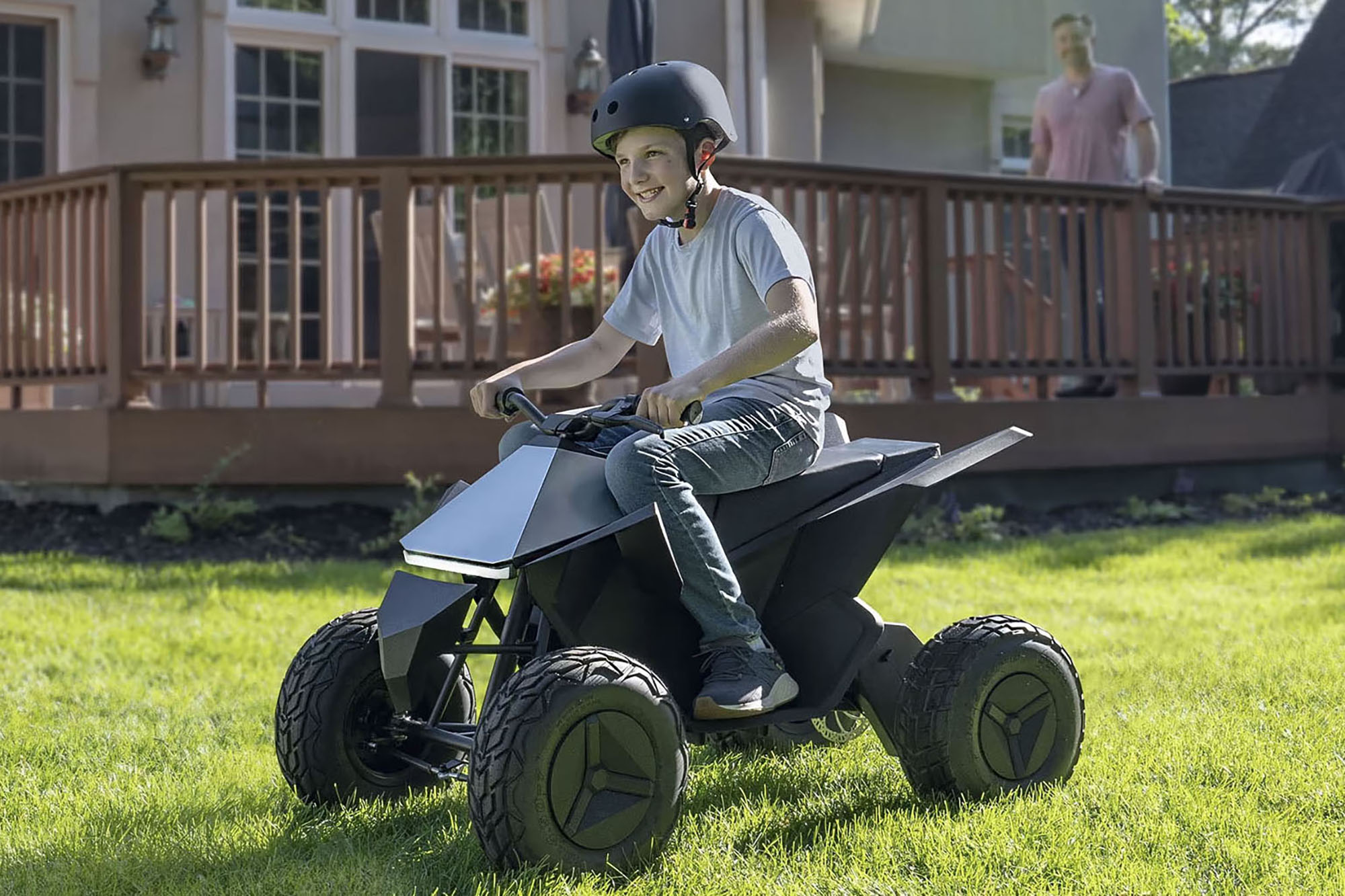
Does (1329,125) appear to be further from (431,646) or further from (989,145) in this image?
(431,646)

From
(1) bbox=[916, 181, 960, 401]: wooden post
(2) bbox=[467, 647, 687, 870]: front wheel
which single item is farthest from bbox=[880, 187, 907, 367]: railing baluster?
(2) bbox=[467, 647, 687, 870]: front wheel

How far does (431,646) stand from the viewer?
2.83m

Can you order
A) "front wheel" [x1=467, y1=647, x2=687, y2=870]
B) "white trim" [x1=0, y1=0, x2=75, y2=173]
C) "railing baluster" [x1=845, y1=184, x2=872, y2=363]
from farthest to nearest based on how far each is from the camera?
"white trim" [x1=0, y1=0, x2=75, y2=173] → "railing baluster" [x1=845, y1=184, x2=872, y2=363] → "front wheel" [x1=467, y1=647, x2=687, y2=870]

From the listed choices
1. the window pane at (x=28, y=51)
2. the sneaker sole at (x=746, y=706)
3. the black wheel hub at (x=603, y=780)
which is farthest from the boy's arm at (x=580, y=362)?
the window pane at (x=28, y=51)

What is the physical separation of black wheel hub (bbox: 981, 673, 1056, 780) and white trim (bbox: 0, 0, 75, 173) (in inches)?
313

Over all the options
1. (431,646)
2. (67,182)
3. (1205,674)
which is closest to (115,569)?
(67,182)

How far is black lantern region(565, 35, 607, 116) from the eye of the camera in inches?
421

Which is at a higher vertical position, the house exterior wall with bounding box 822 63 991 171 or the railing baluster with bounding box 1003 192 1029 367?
the house exterior wall with bounding box 822 63 991 171

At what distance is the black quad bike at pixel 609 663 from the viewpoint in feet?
8.52

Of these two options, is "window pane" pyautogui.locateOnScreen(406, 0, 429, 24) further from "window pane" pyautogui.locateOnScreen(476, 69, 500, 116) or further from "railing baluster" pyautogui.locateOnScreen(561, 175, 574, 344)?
"railing baluster" pyautogui.locateOnScreen(561, 175, 574, 344)

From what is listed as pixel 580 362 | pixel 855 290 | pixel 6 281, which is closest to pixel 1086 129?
pixel 855 290

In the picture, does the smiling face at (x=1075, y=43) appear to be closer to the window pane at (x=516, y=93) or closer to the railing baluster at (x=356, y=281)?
the railing baluster at (x=356, y=281)

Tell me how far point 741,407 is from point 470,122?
27.1ft

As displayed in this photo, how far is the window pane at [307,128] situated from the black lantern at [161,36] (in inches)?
40.5
